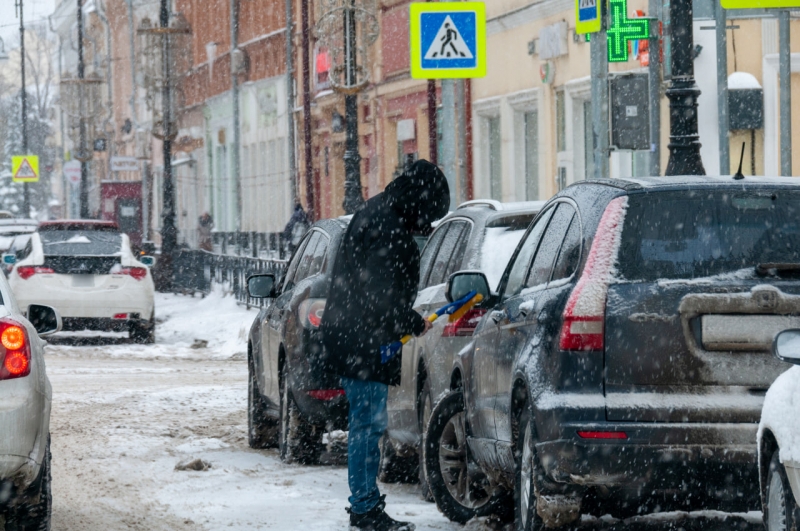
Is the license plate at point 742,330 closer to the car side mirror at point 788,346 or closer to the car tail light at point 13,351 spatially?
the car side mirror at point 788,346

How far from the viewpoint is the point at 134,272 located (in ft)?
74.4

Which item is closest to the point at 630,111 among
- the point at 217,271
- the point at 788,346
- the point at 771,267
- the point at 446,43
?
the point at 446,43

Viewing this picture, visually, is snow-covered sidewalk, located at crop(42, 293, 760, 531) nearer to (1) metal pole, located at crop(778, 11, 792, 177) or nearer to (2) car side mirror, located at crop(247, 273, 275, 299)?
(2) car side mirror, located at crop(247, 273, 275, 299)

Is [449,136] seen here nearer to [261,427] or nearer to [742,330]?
[261,427]

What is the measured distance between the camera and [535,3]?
27875 mm

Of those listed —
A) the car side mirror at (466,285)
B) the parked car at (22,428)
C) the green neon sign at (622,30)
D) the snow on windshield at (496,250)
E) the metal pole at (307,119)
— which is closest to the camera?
the parked car at (22,428)

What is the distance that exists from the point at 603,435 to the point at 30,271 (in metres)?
16.8

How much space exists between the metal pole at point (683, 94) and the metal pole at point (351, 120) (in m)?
10.1

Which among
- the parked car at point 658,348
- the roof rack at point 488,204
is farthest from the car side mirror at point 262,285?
the parked car at point 658,348

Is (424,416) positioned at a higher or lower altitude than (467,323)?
lower

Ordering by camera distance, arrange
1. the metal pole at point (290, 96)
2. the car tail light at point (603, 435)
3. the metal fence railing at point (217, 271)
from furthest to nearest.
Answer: the metal pole at point (290, 96)
the metal fence railing at point (217, 271)
the car tail light at point (603, 435)

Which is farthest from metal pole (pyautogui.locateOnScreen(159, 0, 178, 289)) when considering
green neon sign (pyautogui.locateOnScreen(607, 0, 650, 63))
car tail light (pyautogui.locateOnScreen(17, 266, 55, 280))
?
green neon sign (pyautogui.locateOnScreen(607, 0, 650, 63))

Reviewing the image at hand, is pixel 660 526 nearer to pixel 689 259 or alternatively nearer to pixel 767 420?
pixel 689 259

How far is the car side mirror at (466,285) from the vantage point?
25.6 feet
